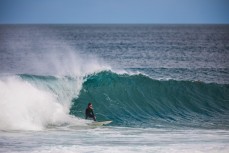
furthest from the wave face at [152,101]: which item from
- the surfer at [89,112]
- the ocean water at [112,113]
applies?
the surfer at [89,112]

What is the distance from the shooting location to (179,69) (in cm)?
3888

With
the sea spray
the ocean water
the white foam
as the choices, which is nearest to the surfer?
the ocean water

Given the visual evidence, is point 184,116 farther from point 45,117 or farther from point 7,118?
point 7,118

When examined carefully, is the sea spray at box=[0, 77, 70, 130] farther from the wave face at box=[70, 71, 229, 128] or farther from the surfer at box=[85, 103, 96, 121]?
the wave face at box=[70, 71, 229, 128]

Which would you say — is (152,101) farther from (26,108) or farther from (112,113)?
(26,108)

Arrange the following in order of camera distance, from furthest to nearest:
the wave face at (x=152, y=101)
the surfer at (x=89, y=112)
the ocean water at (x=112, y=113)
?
the wave face at (x=152, y=101) < the surfer at (x=89, y=112) < the ocean water at (x=112, y=113)

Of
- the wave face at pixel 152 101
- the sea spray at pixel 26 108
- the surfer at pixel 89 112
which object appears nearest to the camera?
the sea spray at pixel 26 108

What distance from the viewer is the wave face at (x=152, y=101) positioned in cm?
2166

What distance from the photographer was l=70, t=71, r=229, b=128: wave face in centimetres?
2166

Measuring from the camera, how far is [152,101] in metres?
25.0

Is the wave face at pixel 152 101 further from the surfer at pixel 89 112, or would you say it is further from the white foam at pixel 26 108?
the white foam at pixel 26 108

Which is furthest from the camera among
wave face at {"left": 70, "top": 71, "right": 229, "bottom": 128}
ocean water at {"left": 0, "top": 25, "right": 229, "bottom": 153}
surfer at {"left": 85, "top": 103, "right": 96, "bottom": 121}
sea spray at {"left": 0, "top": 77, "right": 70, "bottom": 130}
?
wave face at {"left": 70, "top": 71, "right": 229, "bottom": 128}

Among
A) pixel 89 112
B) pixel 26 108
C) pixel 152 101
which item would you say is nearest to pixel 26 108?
pixel 26 108

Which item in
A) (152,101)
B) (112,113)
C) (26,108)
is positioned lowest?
(112,113)
